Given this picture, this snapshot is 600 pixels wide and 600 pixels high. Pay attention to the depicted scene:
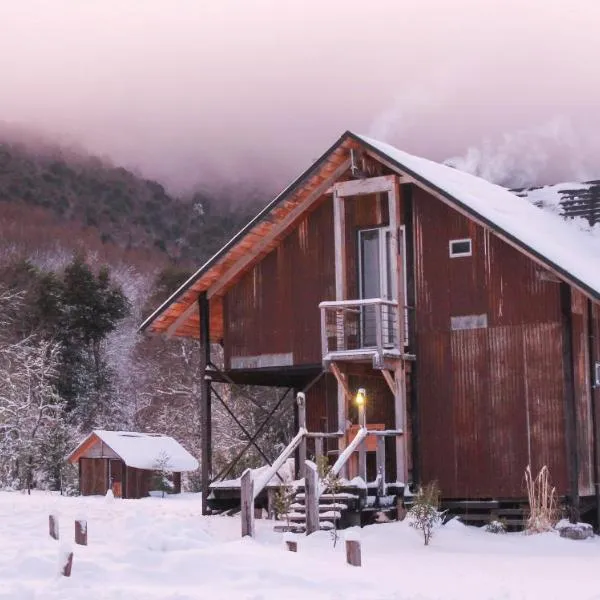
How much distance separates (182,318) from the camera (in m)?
30.0

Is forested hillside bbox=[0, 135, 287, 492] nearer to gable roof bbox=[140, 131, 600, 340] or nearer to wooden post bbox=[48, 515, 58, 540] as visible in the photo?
gable roof bbox=[140, 131, 600, 340]

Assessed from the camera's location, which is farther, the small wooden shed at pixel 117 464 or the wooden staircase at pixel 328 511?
the small wooden shed at pixel 117 464

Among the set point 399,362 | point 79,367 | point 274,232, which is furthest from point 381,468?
point 79,367

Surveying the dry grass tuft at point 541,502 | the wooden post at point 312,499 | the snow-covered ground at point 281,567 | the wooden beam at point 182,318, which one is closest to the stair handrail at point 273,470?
the snow-covered ground at point 281,567

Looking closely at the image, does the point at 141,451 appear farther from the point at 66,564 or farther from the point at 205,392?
the point at 66,564

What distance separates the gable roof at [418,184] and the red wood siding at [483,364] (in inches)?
34.9

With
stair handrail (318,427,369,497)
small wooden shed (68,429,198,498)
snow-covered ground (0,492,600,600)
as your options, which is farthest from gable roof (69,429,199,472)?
snow-covered ground (0,492,600,600)

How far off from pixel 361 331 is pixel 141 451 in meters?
22.1

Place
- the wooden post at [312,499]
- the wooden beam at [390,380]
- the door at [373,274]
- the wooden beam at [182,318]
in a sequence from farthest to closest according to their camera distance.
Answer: the wooden beam at [182,318], the door at [373,274], the wooden beam at [390,380], the wooden post at [312,499]

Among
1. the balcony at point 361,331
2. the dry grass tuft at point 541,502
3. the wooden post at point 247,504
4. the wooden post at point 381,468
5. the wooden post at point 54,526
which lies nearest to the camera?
the wooden post at point 54,526

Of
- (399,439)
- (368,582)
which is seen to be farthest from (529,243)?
(368,582)

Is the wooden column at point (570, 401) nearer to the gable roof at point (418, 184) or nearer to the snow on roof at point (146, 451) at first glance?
the gable roof at point (418, 184)

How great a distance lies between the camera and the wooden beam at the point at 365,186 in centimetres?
2650

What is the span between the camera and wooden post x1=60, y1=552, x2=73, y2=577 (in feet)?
45.2
